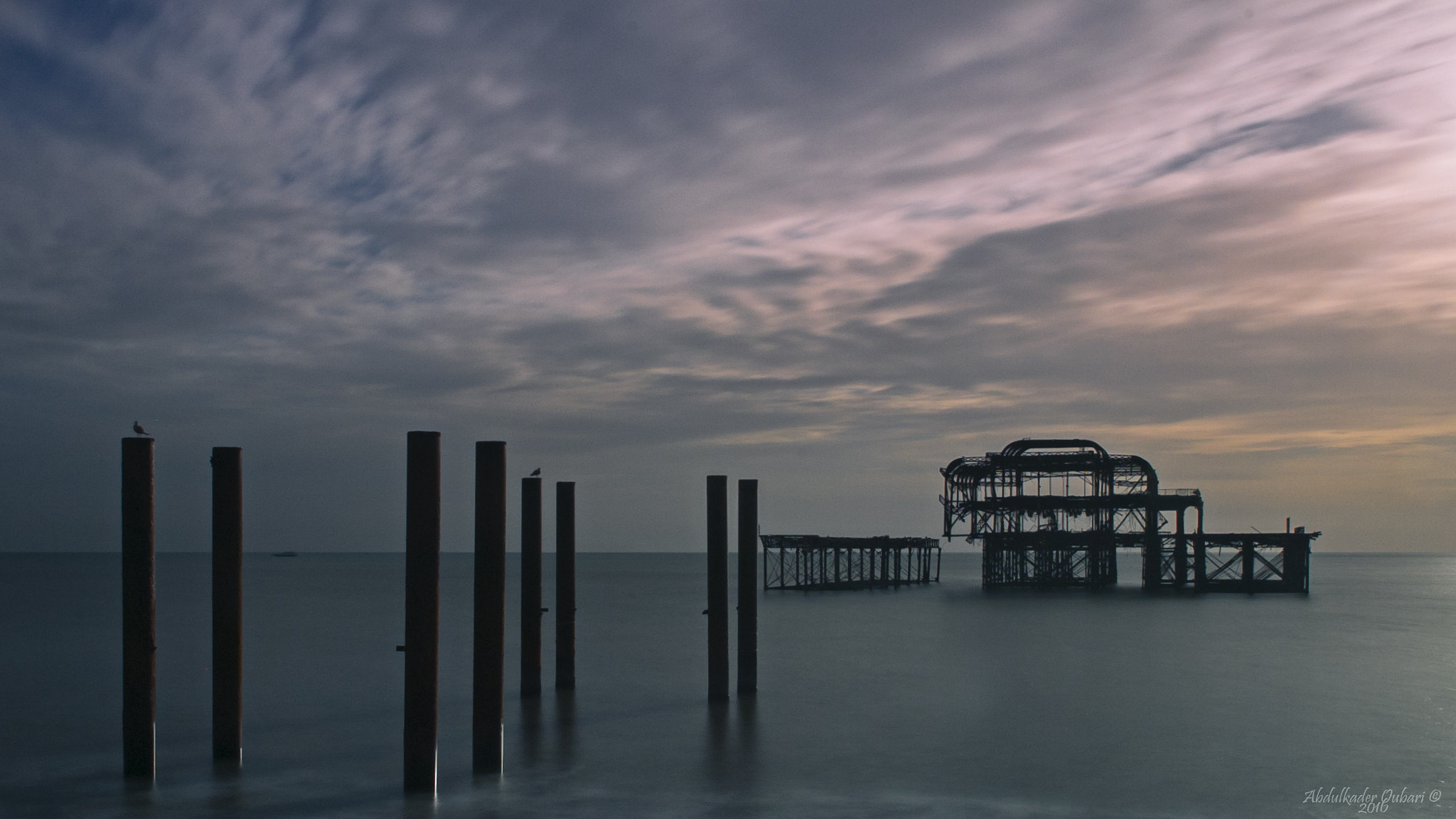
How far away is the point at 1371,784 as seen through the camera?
15.8 meters

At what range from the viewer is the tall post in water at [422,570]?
11766mm

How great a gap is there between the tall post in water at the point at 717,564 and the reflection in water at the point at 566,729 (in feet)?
8.34

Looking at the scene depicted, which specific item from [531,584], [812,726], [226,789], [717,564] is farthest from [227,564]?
[812,726]

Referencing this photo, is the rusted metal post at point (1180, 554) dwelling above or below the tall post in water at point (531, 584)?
below

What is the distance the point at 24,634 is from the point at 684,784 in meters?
35.1

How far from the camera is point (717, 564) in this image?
17.5 metres

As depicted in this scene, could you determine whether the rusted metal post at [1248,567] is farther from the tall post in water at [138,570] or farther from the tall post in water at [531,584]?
the tall post in water at [138,570]

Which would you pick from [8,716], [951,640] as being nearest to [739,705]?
[8,716]

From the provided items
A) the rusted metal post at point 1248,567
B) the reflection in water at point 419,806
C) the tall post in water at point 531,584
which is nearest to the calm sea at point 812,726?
the reflection in water at point 419,806

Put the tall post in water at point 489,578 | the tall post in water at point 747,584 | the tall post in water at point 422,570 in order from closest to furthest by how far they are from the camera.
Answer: the tall post in water at point 422,570, the tall post in water at point 489,578, the tall post in water at point 747,584

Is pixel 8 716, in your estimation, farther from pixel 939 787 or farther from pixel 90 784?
pixel 939 787

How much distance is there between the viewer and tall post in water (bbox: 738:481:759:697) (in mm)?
18094

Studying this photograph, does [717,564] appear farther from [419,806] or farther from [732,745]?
[419,806]

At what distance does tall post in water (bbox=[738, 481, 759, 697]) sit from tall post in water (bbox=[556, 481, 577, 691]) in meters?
2.83
